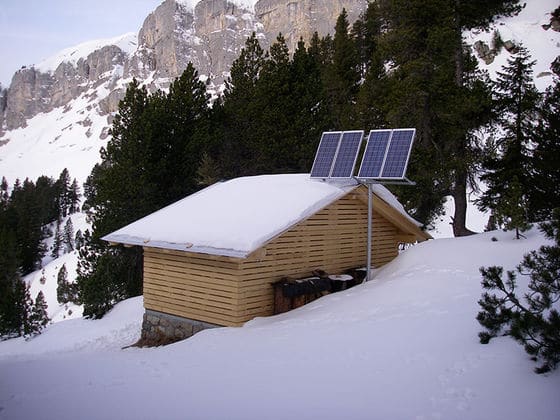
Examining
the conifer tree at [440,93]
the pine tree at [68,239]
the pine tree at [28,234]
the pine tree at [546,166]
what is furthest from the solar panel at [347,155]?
the pine tree at [68,239]

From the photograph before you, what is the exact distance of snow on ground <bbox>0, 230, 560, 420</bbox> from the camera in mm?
4355

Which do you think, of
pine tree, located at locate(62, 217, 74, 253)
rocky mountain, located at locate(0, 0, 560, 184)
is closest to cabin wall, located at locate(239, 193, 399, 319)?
pine tree, located at locate(62, 217, 74, 253)

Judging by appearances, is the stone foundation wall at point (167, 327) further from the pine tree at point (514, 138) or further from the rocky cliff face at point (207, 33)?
the rocky cliff face at point (207, 33)

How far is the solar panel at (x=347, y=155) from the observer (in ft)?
39.1

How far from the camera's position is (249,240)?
9.12m

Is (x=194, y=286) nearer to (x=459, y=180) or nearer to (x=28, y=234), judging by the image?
(x=459, y=180)

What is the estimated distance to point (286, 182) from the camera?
12820 millimetres

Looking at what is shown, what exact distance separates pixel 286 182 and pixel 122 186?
10.5 meters

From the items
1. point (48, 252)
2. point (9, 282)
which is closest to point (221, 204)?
point (9, 282)

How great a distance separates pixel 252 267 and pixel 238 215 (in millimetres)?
A: 1594

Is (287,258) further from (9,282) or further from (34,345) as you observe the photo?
(9,282)

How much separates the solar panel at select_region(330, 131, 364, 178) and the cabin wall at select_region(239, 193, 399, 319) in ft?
2.40

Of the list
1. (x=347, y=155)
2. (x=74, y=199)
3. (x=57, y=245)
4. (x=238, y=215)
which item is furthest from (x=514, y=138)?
(x=74, y=199)

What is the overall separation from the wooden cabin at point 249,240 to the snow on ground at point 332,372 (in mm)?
1039
